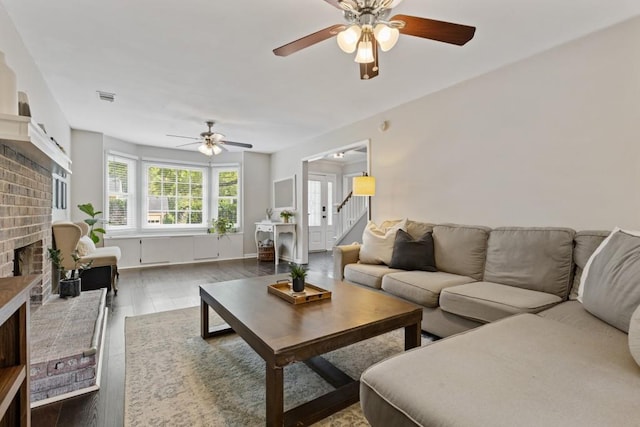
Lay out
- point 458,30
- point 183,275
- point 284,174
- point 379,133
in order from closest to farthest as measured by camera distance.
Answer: point 458,30
point 379,133
point 183,275
point 284,174

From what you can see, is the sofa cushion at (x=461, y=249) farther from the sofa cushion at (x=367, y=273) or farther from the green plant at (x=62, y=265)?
the green plant at (x=62, y=265)

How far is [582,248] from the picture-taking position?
7.19 feet

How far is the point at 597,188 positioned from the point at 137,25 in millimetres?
3616

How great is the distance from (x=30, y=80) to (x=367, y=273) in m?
3.47

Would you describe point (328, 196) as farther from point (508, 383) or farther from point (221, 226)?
point (508, 383)

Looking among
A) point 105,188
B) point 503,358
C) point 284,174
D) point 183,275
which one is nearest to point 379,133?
point 284,174

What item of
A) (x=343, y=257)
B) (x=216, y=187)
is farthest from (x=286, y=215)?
(x=343, y=257)

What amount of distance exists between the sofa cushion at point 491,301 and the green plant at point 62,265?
3.54 m

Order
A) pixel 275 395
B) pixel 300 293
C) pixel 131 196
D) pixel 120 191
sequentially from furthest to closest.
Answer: pixel 131 196 → pixel 120 191 → pixel 300 293 → pixel 275 395

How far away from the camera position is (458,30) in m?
1.66

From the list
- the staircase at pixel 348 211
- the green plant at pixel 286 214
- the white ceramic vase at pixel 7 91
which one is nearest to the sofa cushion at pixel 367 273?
the white ceramic vase at pixel 7 91

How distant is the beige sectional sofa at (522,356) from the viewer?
0.91m

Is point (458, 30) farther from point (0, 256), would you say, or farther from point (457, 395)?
point (0, 256)

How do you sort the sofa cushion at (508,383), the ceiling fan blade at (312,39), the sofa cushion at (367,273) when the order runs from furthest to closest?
the sofa cushion at (367,273)
the ceiling fan blade at (312,39)
the sofa cushion at (508,383)
